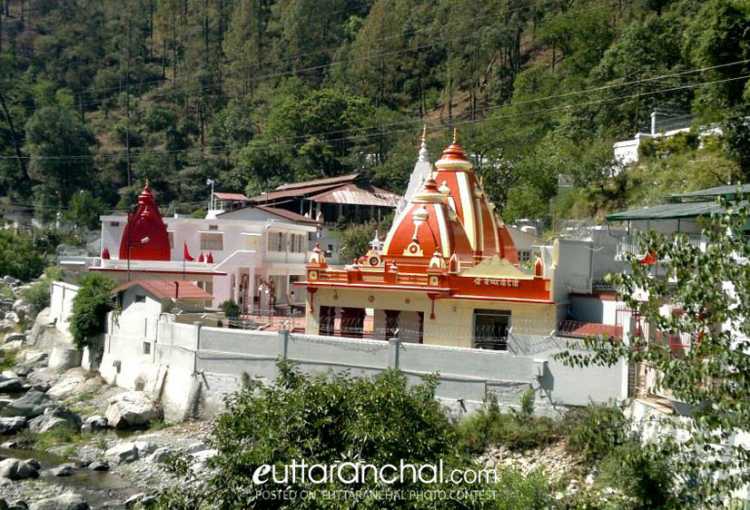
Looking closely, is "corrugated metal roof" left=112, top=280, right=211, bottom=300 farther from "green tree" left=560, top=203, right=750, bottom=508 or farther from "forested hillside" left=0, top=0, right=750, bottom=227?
"green tree" left=560, top=203, right=750, bottom=508

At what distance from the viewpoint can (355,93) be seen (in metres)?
79.5

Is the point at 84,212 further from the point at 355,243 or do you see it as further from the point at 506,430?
the point at 506,430

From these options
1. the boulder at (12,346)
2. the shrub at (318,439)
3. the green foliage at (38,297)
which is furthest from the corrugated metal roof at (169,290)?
the shrub at (318,439)

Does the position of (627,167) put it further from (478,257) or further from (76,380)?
(76,380)

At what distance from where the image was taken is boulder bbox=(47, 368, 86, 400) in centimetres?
3072

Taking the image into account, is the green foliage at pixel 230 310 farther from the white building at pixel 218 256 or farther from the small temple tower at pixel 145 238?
the small temple tower at pixel 145 238

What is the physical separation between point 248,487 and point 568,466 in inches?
368

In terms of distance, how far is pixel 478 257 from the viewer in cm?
2992

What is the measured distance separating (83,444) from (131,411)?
1865 mm

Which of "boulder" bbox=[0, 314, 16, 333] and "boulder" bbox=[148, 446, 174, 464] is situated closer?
"boulder" bbox=[148, 446, 174, 464]

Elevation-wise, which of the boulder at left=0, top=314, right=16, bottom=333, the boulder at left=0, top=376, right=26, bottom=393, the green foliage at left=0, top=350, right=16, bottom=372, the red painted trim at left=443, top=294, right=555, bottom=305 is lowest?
the boulder at left=0, top=376, right=26, bottom=393

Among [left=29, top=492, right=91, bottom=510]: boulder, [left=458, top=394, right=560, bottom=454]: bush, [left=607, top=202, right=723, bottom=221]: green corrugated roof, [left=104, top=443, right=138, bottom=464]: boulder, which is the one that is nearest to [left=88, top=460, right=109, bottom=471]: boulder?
[left=104, top=443, right=138, bottom=464]: boulder

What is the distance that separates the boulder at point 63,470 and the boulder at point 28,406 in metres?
5.08

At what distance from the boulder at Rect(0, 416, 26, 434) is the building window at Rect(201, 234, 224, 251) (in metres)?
15.3
